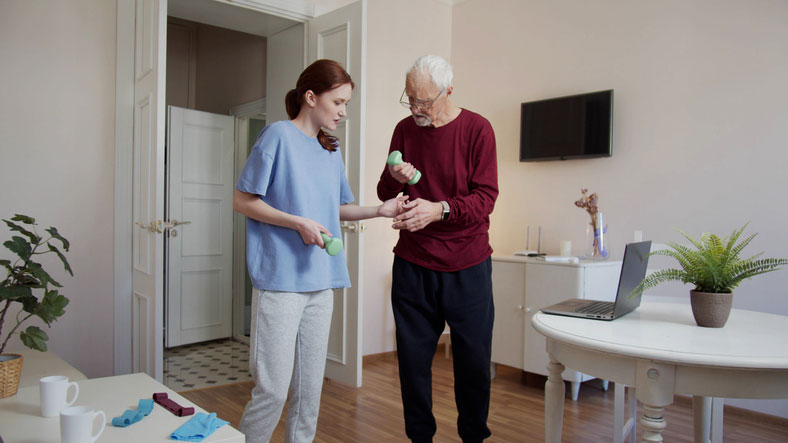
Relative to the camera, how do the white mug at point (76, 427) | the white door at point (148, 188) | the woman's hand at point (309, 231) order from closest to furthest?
the white mug at point (76, 427) < the woman's hand at point (309, 231) < the white door at point (148, 188)

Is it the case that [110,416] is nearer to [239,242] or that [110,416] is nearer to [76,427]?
[76,427]

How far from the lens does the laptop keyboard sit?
183 centimetres

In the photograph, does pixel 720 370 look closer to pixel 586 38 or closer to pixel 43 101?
pixel 586 38

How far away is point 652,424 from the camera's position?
4.64 feet

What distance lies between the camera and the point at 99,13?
11.3 feet

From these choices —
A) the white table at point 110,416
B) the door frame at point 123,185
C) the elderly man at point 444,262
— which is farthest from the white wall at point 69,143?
the elderly man at point 444,262

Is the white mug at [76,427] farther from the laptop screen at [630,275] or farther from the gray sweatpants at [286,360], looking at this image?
the laptop screen at [630,275]

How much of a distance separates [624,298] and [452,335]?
577 mm

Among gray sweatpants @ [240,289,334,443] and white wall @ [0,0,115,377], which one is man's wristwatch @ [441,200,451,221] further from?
white wall @ [0,0,115,377]

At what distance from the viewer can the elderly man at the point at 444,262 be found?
1.95 m

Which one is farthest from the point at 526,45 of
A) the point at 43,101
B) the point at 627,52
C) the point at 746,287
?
the point at 43,101

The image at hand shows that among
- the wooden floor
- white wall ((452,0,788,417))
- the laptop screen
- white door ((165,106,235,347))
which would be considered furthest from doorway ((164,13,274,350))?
the laptop screen

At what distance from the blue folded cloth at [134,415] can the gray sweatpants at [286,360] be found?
0.99ft

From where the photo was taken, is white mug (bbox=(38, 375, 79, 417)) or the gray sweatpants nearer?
white mug (bbox=(38, 375, 79, 417))
